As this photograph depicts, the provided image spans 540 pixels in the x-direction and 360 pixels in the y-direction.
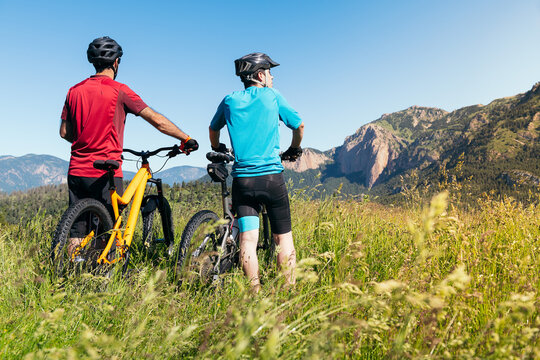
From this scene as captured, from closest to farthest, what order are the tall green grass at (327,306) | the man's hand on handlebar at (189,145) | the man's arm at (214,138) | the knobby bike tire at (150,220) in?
the tall green grass at (327,306)
the man's arm at (214,138)
the man's hand on handlebar at (189,145)
the knobby bike tire at (150,220)

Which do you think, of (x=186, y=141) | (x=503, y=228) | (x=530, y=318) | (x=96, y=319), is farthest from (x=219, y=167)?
(x=503, y=228)

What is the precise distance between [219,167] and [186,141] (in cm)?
63

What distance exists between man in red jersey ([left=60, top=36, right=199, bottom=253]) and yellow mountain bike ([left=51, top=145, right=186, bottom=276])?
0.51 ft

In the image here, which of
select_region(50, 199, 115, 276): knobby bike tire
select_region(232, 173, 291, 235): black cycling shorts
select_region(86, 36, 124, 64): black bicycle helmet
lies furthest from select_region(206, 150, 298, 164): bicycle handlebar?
select_region(86, 36, 124, 64): black bicycle helmet

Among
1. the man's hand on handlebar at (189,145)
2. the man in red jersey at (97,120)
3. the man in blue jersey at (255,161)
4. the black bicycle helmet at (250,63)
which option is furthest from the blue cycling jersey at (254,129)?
the man in red jersey at (97,120)

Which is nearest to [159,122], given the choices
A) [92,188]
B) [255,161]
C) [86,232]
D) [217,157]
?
[217,157]

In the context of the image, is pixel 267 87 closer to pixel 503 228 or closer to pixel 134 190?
pixel 134 190

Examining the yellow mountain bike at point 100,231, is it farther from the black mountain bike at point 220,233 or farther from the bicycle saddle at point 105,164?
the black mountain bike at point 220,233

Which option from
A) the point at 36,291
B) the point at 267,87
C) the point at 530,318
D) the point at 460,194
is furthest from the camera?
the point at 460,194

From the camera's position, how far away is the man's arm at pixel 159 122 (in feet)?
11.9

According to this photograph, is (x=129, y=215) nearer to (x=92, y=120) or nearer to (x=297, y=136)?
(x=92, y=120)

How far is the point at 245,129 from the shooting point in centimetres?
327

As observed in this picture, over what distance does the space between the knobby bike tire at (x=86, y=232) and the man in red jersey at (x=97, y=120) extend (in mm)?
196

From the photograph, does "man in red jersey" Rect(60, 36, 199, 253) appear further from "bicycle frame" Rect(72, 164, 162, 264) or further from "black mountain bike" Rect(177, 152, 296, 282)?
"black mountain bike" Rect(177, 152, 296, 282)
